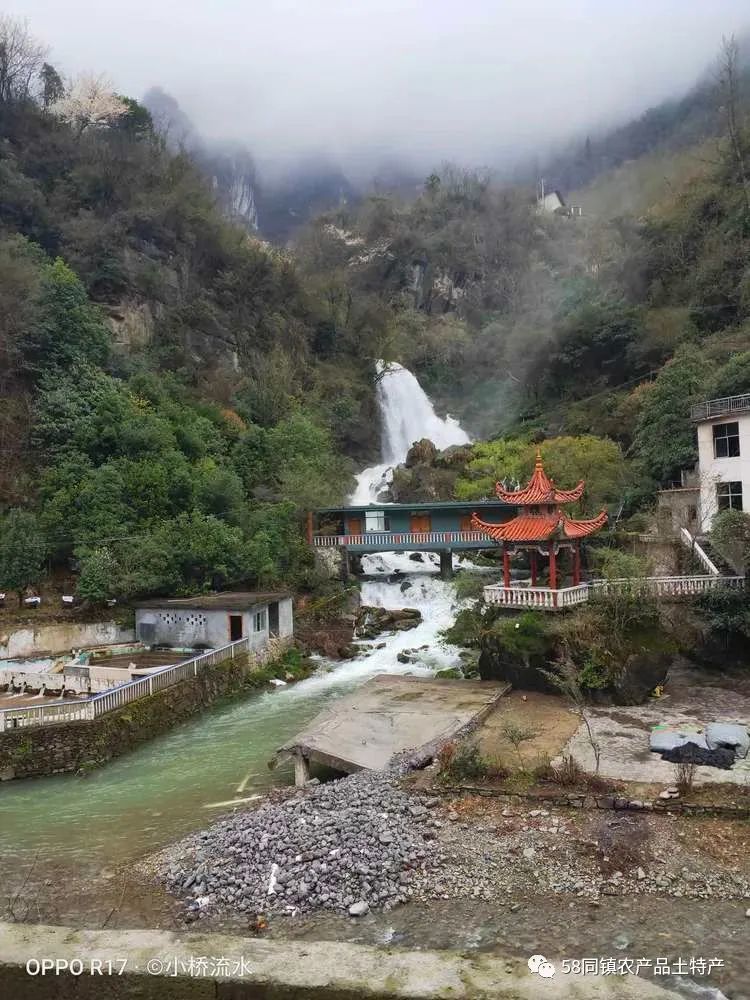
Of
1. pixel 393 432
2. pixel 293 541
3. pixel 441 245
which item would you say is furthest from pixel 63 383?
pixel 441 245

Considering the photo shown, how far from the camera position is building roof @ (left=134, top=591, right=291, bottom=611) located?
72.0 feet

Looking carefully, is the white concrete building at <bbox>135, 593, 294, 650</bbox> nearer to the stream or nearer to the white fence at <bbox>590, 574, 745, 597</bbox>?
the stream

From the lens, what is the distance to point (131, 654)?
70.5ft

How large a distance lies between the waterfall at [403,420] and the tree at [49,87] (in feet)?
93.3

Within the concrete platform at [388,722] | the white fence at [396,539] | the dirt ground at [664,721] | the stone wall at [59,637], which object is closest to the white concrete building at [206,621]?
the stone wall at [59,637]

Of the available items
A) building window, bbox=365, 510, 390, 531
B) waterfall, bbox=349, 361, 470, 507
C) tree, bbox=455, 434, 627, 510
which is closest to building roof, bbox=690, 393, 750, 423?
tree, bbox=455, 434, 627, 510

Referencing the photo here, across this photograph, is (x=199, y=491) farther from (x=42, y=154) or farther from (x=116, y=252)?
(x=42, y=154)

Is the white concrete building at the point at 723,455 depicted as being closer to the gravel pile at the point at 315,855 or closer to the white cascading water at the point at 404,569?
the white cascading water at the point at 404,569

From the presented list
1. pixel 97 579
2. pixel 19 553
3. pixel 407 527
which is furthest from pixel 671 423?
pixel 19 553

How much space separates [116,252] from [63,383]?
14786 mm

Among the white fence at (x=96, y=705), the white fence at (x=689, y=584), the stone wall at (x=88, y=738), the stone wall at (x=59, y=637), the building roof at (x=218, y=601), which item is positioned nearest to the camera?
the stone wall at (x=88, y=738)

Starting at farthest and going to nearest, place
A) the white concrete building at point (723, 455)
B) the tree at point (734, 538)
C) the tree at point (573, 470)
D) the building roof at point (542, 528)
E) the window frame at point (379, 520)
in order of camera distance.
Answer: the window frame at point (379, 520), the tree at point (573, 470), the white concrete building at point (723, 455), the tree at point (734, 538), the building roof at point (542, 528)

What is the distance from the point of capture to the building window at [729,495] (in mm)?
24266

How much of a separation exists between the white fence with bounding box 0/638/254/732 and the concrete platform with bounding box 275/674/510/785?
450 cm
